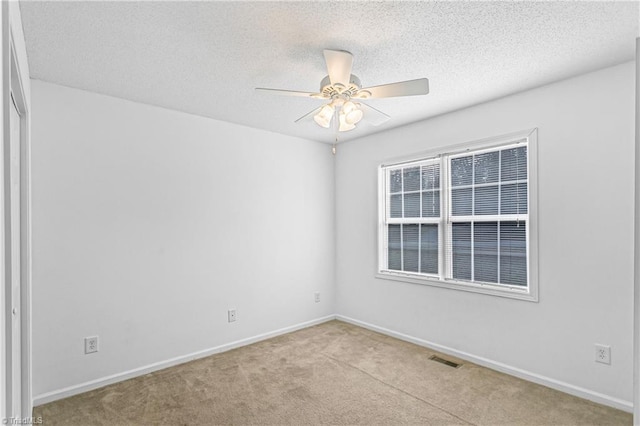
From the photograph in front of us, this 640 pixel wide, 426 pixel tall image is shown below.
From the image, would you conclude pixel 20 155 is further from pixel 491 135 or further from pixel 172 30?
pixel 491 135

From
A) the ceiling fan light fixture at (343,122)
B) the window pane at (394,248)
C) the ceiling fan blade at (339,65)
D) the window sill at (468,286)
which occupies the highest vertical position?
the ceiling fan blade at (339,65)

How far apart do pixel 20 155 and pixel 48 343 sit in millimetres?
1459

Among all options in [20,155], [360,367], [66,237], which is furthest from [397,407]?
[20,155]

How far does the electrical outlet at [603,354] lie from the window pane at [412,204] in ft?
6.38

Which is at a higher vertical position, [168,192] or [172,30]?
[172,30]

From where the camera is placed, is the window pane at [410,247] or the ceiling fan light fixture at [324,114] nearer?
the ceiling fan light fixture at [324,114]

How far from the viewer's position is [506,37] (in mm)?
2125

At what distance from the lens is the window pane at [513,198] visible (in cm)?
308

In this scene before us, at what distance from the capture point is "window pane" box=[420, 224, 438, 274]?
12.4 feet

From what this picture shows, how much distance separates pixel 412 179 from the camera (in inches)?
159

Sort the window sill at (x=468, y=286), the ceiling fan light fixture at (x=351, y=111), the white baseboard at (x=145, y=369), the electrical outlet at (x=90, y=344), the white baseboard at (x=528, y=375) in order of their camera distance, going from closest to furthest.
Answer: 1. the ceiling fan light fixture at (x=351, y=111)
2. the white baseboard at (x=528, y=375)
3. the white baseboard at (x=145, y=369)
4. the electrical outlet at (x=90, y=344)
5. the window sill at (x=468, y=286)

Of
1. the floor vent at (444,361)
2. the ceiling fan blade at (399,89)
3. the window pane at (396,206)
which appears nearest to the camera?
the ceiling fan blade at (399,89)

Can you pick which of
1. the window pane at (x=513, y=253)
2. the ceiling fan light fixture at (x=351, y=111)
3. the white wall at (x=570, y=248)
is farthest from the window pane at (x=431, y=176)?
the ceiling fan light fixture at (x=351, y=111)

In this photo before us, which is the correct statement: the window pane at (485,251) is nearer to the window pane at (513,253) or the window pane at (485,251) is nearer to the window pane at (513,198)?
the window pane at (513,253)
